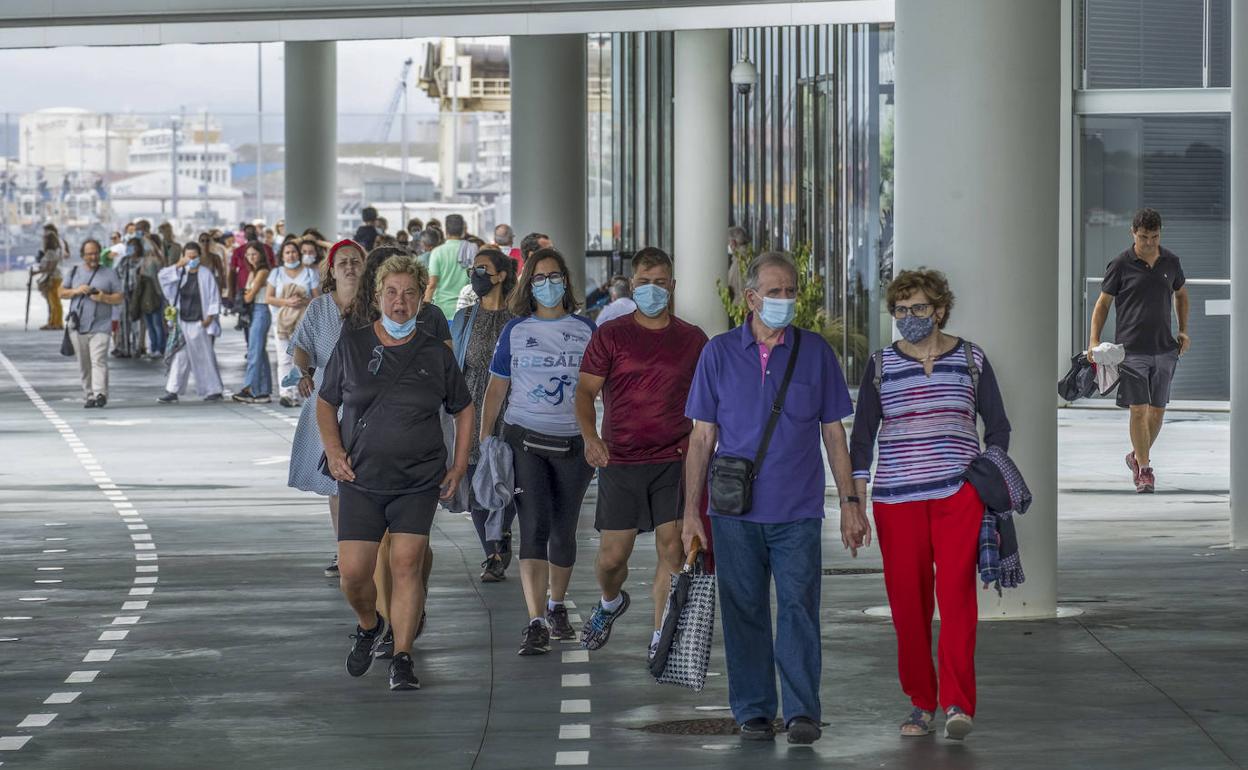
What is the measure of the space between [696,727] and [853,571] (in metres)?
4.80

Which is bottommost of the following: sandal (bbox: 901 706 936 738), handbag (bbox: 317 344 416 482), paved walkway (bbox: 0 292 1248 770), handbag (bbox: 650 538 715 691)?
paved walkway (bbox: 0 292 1248 770)

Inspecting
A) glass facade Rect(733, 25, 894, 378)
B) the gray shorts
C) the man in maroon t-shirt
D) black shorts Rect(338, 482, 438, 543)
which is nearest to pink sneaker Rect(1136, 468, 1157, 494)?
the gray shorts

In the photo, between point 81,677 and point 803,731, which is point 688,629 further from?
point 81,677

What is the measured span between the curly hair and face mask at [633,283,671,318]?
1.73 m

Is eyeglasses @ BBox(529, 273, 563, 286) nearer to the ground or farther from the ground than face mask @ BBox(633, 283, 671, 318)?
farther from the ground

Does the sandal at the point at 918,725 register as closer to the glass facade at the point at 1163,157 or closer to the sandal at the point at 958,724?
the sandal at the point at 958,724

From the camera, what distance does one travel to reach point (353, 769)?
26.7 feet

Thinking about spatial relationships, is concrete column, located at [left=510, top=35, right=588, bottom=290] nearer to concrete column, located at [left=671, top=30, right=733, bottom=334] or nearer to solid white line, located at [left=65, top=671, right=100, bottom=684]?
concrete column, located at [left=671, top=30, right=733, bottom=334]

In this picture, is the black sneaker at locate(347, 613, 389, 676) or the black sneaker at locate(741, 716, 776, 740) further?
the black sneaker at locate(347, 613, 389, 676)

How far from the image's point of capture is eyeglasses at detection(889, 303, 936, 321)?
28.2ft

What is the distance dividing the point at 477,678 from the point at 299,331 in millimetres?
2474

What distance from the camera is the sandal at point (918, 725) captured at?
8.64 metres

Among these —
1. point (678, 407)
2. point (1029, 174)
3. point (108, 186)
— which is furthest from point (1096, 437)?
point (108, 186)

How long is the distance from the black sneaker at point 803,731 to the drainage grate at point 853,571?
505 centimetres
